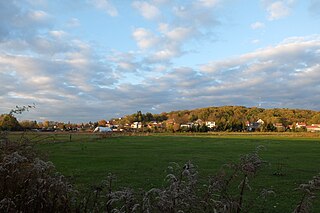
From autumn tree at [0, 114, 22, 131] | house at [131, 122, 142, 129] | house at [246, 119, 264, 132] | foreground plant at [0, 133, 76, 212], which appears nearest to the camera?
foreground plant at [0, 133, 76, 212]

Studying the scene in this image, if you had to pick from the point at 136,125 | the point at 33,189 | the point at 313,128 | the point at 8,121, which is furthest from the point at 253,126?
the point at 33,189

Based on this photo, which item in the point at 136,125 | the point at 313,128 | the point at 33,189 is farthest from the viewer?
the point at 136,125

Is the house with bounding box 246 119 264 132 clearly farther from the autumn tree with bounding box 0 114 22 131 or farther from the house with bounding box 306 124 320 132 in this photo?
the autumn tree with bounding box 0 114 22 131

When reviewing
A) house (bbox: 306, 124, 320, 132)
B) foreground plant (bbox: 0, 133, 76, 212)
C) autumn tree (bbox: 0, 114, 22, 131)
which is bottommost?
foreground plant (bbox: 0, 133, 76, 212)

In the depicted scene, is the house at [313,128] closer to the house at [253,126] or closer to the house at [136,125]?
the house at [253,126]

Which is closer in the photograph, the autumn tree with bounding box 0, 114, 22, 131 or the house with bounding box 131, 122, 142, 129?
the autumn tree with bounding box 0, 114, 22, 131

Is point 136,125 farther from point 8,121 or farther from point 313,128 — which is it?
point 8,121

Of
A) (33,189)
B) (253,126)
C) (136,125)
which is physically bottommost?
(33,189)

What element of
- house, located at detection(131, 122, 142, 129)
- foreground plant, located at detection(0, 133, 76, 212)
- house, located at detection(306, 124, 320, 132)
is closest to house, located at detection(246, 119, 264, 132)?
house, located at detection(306, 124, 320, 132)

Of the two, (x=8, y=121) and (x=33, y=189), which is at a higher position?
(x=8, y=121)

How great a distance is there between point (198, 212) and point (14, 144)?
3466 mm

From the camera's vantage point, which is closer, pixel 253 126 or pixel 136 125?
pixel 253 126

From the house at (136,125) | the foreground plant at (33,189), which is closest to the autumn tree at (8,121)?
the foreground plant at (33,189)

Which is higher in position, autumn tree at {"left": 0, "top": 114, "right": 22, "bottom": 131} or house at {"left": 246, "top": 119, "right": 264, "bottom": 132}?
house at {"left": 246, "top": 119, "right": 264, "bottom": 132}
